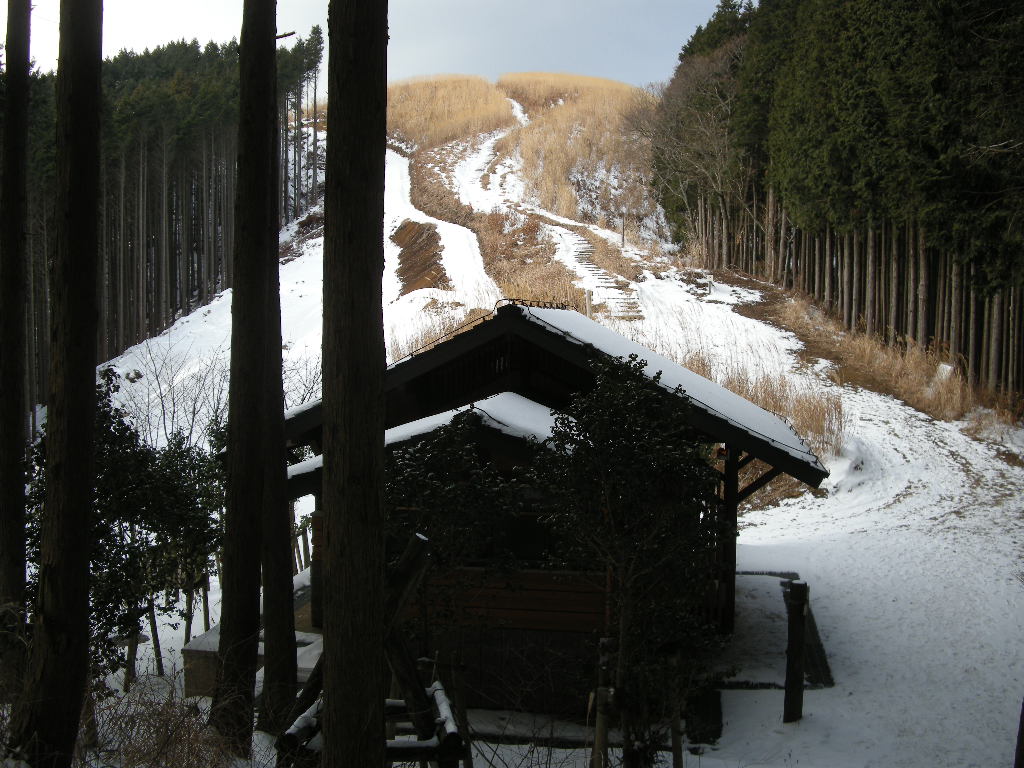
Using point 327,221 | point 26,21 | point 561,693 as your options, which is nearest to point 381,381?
point 327,221

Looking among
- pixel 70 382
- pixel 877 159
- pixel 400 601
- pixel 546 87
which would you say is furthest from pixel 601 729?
pixel 546 87

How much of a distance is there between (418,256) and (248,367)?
3053 centimetres

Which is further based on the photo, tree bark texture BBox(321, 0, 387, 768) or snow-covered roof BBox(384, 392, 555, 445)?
snow-covered roof BBox(384, 392, 555, 445)

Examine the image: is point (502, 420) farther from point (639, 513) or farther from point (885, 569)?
point (885, 569)

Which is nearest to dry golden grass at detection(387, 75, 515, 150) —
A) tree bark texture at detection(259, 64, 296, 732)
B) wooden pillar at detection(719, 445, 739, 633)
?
wooden pillar at detection(719, 445, 739, 633)

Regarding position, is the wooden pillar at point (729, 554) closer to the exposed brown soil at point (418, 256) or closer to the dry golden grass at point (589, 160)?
the exposed brown soil at point (418, 256)

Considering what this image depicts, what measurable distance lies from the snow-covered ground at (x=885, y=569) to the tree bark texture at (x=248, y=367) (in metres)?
2.55

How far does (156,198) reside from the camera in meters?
41.9

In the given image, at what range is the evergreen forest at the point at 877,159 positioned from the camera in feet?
52.2

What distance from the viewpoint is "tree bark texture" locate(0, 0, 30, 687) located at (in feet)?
27.2

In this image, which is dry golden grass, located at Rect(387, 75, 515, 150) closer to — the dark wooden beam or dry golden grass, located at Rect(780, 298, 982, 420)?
dry golden grass, located at Rect(780, 298, 982, 420)

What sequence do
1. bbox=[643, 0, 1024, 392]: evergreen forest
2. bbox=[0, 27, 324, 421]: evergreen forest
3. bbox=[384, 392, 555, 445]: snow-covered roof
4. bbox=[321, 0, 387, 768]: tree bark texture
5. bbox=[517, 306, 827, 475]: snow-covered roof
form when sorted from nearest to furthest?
bbox=[321, 0, 387, 768]: tree bark texture < bbox=[384, 392, 555, 445]: snow-covered roof < bbox=[517, 306, 827, 475]: snow-covered roof < bbox=[643, 0, 1024, 392]: evergreen forest < bbox=[0, 27, 324, 421]: evergreen forest

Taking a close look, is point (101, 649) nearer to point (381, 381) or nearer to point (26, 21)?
point (381, 381)

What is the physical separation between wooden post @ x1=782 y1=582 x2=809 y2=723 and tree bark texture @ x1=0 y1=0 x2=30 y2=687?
7364 mm
